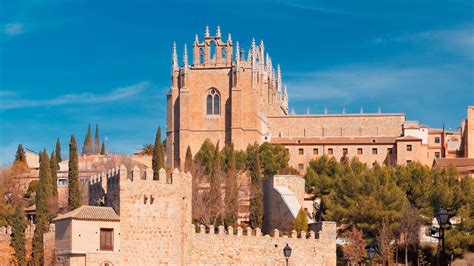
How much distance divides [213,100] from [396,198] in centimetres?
3302

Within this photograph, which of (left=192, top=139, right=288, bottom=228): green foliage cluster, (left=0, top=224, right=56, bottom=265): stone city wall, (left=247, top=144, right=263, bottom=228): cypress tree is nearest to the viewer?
(left=0, top=224, right=56, bottom=265): stone city wall

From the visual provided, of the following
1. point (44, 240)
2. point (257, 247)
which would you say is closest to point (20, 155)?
point (44, 240)

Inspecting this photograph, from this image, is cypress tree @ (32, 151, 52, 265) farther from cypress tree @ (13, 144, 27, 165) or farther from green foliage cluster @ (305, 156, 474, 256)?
cypress tree @ (13, 144, 27, 165)

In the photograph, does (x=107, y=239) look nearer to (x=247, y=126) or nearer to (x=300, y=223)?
(x=300, y=223)

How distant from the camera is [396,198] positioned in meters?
51.2

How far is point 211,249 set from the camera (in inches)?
1537

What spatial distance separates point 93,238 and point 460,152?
55.1 m

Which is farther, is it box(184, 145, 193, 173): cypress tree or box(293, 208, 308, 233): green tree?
box(184, 145, 193, 173): cypress tree

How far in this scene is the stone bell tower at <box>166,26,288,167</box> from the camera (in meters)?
80.5

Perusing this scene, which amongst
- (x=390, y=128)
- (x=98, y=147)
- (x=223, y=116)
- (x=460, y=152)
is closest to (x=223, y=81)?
(x=223, y=116)

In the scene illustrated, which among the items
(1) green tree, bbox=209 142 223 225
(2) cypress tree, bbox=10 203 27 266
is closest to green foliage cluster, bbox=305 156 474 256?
(1) green tree, bbox=209 142 223 225

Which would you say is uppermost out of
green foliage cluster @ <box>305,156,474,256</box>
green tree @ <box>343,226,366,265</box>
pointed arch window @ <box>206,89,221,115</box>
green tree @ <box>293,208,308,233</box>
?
pointed arch window @ <box>206,89,221,115</box>

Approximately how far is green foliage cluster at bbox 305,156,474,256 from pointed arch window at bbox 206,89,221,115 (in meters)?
22.8

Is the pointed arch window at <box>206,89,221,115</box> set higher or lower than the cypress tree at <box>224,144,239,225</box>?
higher
